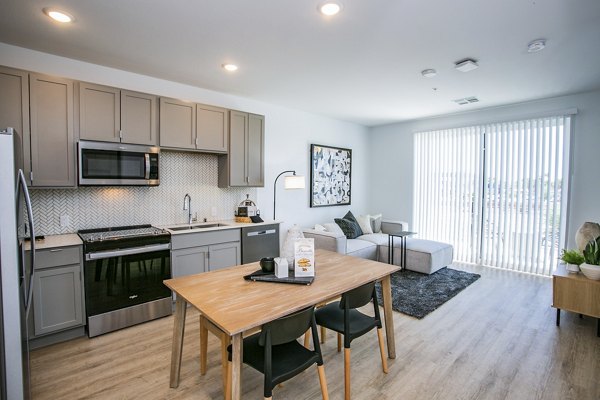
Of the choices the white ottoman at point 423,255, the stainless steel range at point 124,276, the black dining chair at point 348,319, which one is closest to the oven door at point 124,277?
the stainless steel range at point 124,276

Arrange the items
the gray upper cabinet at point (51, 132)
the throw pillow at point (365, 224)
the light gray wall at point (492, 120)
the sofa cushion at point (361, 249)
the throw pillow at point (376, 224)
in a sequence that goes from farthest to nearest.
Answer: the throw pillow at point (376, 224) < the throw pillow at point (365, 224) < the sofa cushion at point (361, 249) < the light gray wall at point (492, 120) < the gray upper cabinet at point (51, 132)

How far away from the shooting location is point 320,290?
1854 mm

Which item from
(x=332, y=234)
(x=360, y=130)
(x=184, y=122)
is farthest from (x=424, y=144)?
(x=184, y=122)

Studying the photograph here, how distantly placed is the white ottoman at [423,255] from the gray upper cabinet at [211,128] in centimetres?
312

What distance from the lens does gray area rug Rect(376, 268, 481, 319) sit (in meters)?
3.49

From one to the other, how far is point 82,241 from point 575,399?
159 inches

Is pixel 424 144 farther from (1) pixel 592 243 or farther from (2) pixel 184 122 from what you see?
(2) pixel 184 122

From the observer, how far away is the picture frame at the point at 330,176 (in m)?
5.55

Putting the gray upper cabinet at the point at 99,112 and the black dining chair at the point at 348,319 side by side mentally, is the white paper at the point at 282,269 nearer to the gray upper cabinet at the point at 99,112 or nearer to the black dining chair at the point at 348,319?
the black dining chair at the point at 348,319

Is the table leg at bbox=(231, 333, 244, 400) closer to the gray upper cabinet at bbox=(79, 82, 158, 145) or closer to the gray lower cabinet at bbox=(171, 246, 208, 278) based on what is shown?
the gray lower cabinet at bbox=(171, 246, 208, 278)

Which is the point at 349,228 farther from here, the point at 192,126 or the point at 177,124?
the point at 177,124

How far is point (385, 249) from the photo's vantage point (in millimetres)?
5086

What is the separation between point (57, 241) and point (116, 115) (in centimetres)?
133

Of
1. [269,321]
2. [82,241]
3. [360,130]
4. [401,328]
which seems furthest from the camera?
[360,130]
